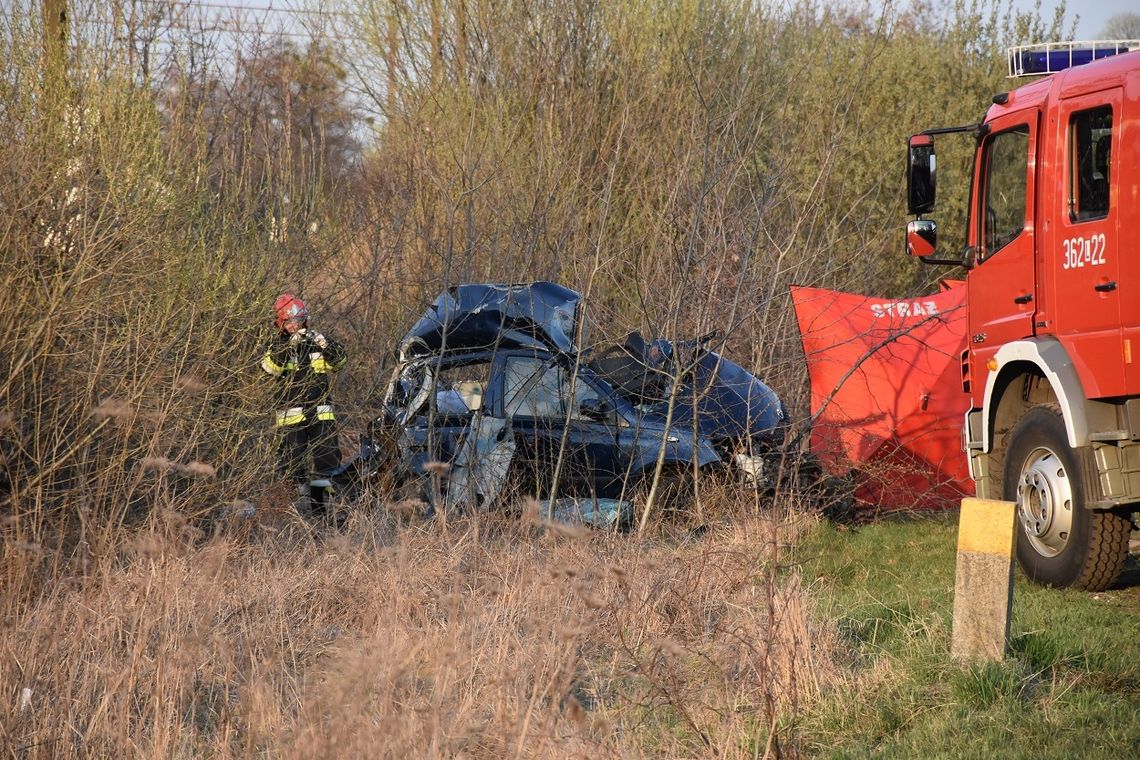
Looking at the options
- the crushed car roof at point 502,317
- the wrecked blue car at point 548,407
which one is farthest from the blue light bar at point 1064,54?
the crushed car roof at point 502,317

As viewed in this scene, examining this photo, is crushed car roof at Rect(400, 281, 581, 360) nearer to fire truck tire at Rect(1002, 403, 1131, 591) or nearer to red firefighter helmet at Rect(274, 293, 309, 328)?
red firefighter helmet at Rect(274, 293, 309, 328)

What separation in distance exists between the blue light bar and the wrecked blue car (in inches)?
108

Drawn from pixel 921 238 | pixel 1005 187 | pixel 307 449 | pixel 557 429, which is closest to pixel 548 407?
pixel 557 429

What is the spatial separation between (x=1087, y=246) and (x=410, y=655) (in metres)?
4.44

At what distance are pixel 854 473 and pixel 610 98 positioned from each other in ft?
23.8

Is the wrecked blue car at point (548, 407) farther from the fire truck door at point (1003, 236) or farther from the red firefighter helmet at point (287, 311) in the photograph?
the fire truck door at point (1003, 236)

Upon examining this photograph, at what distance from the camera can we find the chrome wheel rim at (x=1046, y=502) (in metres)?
6.85

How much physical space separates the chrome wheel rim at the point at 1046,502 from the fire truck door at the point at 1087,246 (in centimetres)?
62

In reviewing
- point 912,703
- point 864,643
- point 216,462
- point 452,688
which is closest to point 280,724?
point 452,688

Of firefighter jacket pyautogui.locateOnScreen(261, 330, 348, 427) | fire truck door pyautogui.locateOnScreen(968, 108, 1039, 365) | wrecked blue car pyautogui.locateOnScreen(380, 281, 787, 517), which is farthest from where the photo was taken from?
wrecked blue car pyautogui.locateOnScreen(380, 281, 787, 517)

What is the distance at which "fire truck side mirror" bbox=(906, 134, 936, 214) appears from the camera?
25.2 feet

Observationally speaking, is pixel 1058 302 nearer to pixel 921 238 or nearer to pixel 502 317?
pixel 921 238


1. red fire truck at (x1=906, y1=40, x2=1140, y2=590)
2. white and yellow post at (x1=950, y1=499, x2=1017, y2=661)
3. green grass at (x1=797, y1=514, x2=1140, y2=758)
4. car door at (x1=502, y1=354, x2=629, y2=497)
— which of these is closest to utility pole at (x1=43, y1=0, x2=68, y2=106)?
car door at (x1=502, y1=354, x2=629, y2=497)

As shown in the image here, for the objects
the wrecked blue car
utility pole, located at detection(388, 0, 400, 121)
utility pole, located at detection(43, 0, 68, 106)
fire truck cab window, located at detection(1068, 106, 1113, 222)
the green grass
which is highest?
utility pole, located at detection(388, 0, 400, 121)
